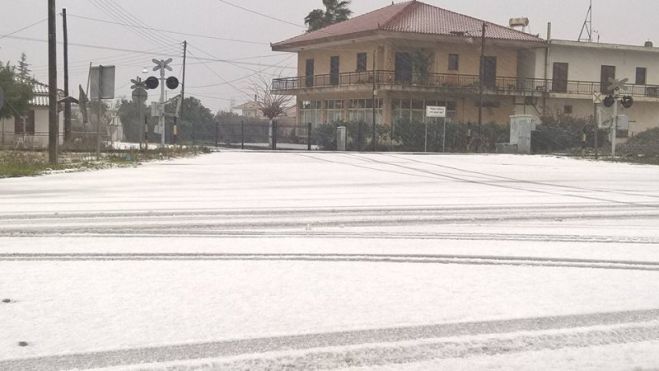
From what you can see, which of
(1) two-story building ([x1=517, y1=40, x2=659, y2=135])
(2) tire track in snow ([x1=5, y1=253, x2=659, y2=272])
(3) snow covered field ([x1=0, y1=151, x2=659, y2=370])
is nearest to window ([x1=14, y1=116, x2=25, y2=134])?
(3) snow covered field ([x1=0, y1=151, x2=659, y2=370])

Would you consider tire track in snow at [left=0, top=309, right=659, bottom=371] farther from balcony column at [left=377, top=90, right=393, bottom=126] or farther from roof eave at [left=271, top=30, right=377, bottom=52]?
balcony column at [left=377, top=90, right=393, bottom=126]

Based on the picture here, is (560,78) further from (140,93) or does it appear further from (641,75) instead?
(140,93)

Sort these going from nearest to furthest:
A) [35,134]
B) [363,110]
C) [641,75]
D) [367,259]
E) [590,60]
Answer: [367,259] < [35,134] < [363,110] < [590,60] < [641,75]

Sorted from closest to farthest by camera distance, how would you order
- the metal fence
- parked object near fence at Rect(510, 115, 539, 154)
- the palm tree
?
1. parked object near fence at Rect(510, 115, 539, 154)
2. the metal fence
3. the palm tree

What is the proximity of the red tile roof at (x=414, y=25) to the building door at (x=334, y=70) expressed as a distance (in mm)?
2041

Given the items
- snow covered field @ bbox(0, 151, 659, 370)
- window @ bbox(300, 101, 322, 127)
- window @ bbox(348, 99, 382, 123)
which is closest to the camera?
snow covered field @ bbox(0, 151, 659, 370)

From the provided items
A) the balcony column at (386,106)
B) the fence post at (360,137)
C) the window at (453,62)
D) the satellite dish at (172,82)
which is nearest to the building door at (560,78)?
the window at (453,62)

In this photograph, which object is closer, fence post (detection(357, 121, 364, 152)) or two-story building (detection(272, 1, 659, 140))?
fence post (detection(357, 121, 364, 152))

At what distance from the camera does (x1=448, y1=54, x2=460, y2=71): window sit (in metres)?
51.9

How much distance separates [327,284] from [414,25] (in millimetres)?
45978

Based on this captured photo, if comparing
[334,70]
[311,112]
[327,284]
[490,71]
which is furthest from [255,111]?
[327,284]

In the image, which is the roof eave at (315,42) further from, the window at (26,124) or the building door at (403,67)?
the window at (26,124)

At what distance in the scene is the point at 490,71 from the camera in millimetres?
53562

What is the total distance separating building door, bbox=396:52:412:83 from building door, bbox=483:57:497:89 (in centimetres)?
649
